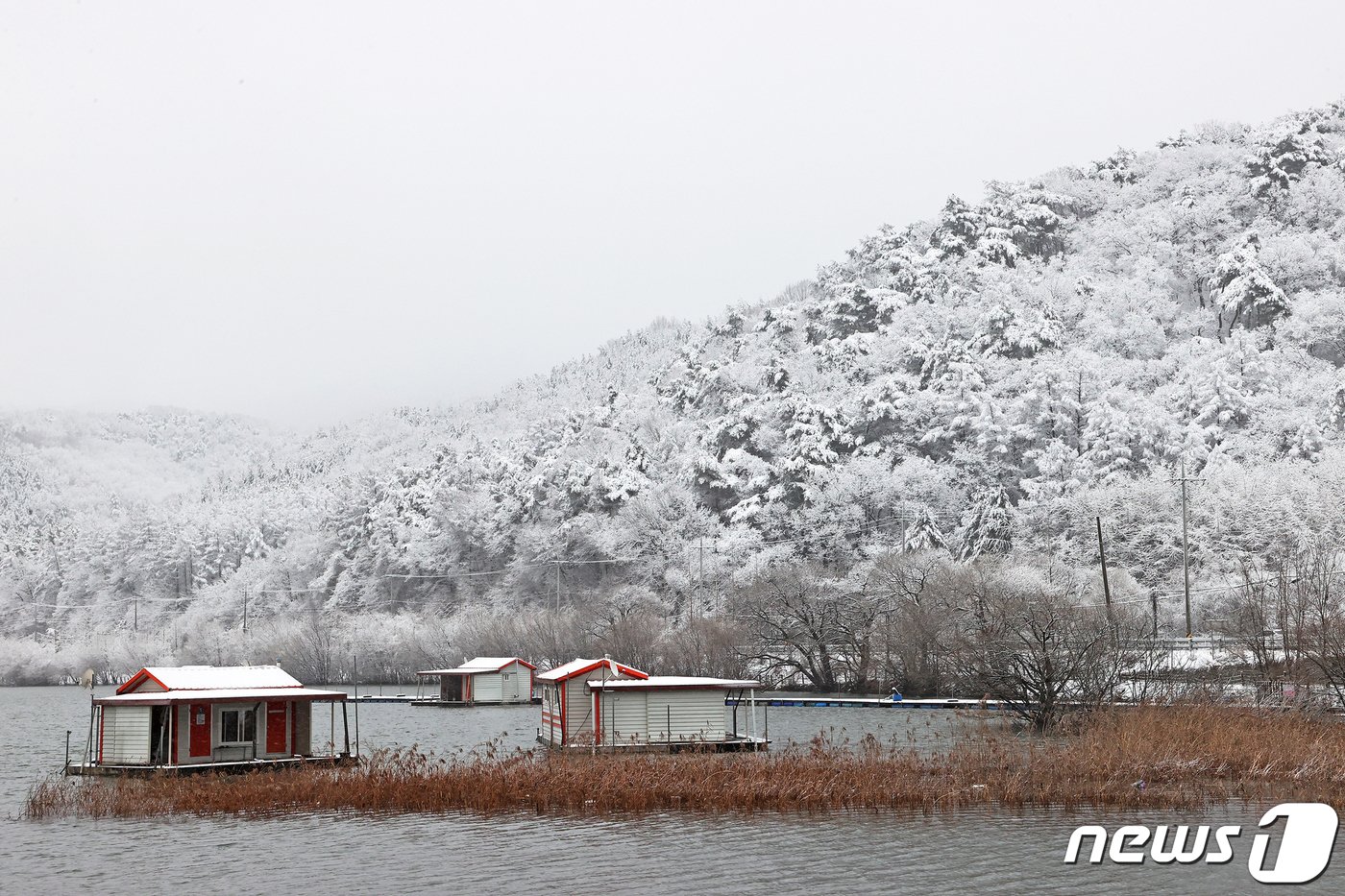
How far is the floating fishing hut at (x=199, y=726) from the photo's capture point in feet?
114

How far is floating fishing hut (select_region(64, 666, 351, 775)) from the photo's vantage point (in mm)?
34812

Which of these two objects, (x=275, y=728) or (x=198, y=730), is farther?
(x=275, y=728)

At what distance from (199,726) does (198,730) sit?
10 cm

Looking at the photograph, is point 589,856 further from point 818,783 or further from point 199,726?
point 199,726

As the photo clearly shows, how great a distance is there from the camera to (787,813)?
27078 millimetres

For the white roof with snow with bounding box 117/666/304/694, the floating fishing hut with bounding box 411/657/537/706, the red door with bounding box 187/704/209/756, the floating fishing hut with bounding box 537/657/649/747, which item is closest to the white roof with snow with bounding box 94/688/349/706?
the white roof with snow with bounding box 117/666/304/694

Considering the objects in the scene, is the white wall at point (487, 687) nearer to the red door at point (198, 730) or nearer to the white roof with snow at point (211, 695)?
the white roof with snow at point (211, 695)

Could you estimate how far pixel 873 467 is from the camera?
309 ft

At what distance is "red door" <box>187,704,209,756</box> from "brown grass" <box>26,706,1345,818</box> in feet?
6.01

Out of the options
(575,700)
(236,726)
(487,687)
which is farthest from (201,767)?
(487,687)

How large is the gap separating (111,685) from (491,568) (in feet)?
121

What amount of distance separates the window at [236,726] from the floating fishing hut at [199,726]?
27 mm

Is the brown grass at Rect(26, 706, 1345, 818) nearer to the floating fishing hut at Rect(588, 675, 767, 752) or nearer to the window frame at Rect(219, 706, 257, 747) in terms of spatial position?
the window frame at Rect(219, 706, 257, 747)

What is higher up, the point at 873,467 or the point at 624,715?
the point at 873,467
